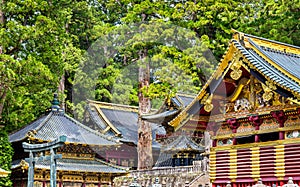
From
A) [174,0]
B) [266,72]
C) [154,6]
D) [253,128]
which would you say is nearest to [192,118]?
[253,128]

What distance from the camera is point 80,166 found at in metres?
26.7

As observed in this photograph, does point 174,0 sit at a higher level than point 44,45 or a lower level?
higher

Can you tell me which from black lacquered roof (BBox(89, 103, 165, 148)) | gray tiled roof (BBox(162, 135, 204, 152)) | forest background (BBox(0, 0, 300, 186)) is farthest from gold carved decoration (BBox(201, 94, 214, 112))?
black lacquered roof (BBox(89, 103, 165, 148))

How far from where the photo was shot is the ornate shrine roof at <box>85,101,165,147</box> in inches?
1572

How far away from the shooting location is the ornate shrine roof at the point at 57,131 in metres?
26.0

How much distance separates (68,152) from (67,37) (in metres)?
7.72

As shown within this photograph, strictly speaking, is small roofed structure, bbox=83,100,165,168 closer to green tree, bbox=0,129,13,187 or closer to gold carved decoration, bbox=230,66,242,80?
green tree, bbox=0,129,13,187

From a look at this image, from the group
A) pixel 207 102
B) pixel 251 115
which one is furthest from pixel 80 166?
pixel 251 115

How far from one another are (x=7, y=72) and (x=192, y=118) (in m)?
9.58

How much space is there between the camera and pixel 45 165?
996 inches

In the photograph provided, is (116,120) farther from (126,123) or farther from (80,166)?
(80,166)

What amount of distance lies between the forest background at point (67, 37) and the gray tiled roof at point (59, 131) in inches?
31.8

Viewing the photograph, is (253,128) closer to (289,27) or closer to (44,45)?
(44,45)

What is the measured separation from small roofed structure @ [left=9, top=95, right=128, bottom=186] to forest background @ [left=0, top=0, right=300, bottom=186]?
0.82 meters
